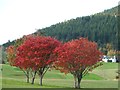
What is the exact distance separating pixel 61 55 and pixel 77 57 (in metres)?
2.16

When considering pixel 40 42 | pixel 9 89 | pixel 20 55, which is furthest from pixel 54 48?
pixel 9 89

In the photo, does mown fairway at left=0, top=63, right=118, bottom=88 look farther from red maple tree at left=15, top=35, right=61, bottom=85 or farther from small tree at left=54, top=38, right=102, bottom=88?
small tree at left=54, top=38, right=102, bottom=88

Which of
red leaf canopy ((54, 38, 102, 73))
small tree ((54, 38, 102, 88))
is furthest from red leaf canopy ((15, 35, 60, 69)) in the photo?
red leaf canopy ((54, 38, 102, 73))

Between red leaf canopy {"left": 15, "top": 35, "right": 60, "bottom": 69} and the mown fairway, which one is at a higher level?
red leaf canopy {"left": 15, "top": 35, "right": 60, "bottom": 69}

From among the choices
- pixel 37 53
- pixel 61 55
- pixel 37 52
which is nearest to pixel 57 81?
pixel 37 52

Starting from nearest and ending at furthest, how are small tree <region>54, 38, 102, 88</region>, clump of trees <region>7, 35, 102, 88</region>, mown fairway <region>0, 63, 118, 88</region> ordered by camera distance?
small tree <region>54, 38, 102, 88</region> → clump of trees <region>7, 35, 102, 88</region> → mown fairway <region>0, 63, 118, 88</region>

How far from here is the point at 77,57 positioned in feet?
153

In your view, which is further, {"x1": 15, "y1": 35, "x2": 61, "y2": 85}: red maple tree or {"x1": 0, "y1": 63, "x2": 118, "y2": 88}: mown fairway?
{"x1": 15, "y1": 35, "x2": 61, "y2": 85}: red maple tree

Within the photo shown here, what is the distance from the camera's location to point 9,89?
35781mm

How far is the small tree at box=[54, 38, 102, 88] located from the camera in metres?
46.5

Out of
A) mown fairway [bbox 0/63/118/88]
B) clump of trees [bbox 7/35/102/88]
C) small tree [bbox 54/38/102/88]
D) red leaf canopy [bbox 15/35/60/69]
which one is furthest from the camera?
red leaf canopy [bbox 15/35/60/69]

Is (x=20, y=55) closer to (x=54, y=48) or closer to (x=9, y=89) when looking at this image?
(x=54, y=48)

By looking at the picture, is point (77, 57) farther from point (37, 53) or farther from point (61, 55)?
point (37, 53)

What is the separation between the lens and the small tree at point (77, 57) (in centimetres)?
4647
